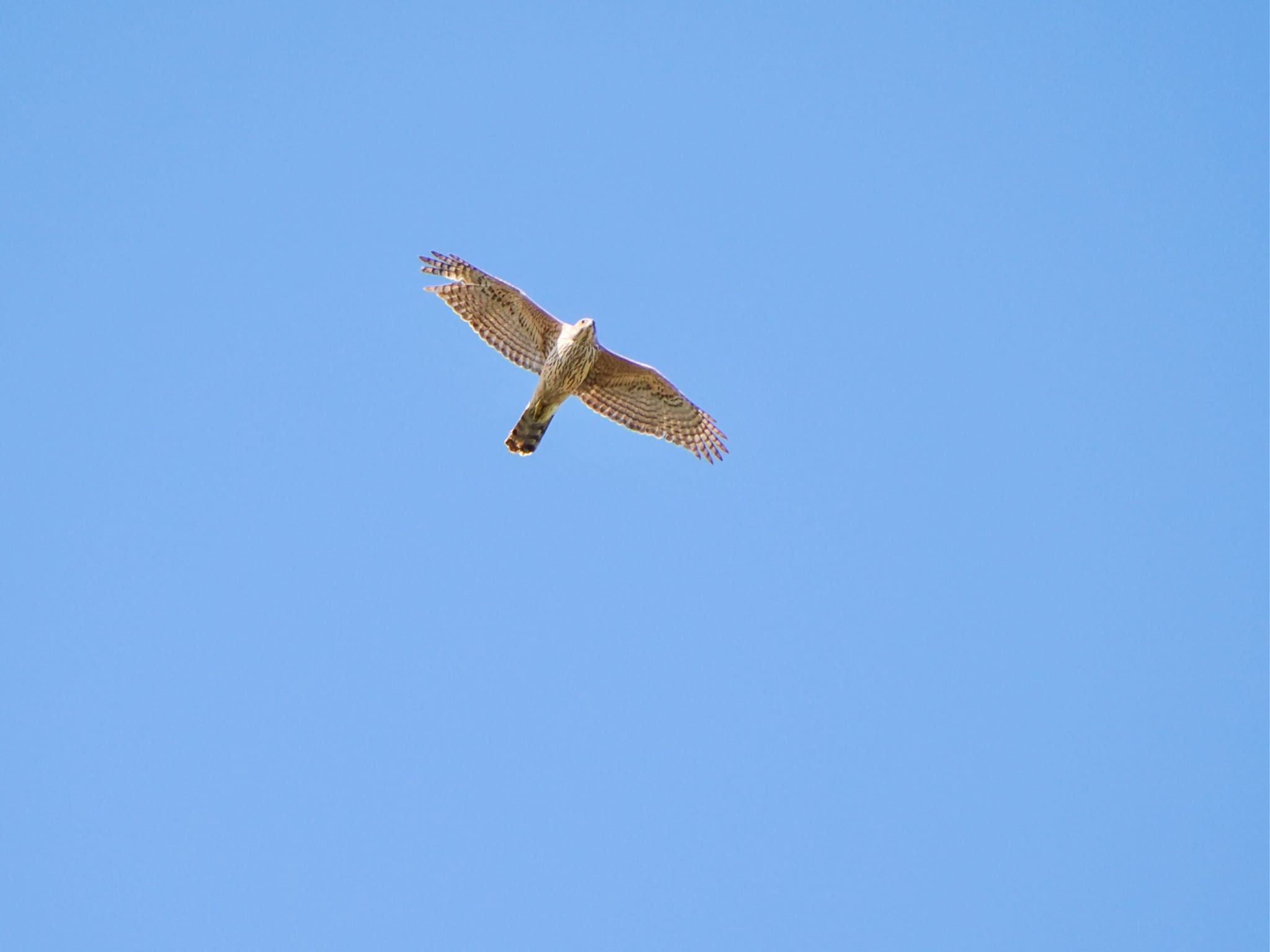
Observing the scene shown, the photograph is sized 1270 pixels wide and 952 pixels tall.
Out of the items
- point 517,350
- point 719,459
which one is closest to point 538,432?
point 517,350

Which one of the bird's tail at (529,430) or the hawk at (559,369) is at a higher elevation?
the hawk at (559,369)

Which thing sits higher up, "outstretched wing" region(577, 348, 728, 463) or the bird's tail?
"outstretched wing" region(577, 348, 728, 463)

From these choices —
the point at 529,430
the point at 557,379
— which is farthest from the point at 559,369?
the point at 529,430

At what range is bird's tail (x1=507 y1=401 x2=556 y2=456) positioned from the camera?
20.6m

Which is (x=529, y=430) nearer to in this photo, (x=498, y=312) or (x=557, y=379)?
(x=557, y=379)

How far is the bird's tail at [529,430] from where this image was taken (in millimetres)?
20625

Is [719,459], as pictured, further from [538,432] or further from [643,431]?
[538,432]

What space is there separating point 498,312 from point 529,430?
1420 mm

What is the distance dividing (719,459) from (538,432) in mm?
2338

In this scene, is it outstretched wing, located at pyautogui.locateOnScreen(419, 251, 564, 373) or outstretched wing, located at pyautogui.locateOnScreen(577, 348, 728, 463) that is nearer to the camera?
outstretched wing, located at pyautogui.locateOnScreen(419, 251, 564, 373)

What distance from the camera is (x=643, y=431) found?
2177 centimetres

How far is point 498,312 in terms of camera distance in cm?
2058

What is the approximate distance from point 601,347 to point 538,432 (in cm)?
127

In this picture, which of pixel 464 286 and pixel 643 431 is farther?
pixel 643 431
